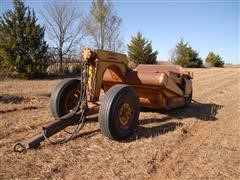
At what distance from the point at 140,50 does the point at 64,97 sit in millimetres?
24143

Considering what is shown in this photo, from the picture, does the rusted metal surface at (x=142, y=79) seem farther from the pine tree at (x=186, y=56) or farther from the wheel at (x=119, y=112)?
the pine tree at (x=186, y=56)

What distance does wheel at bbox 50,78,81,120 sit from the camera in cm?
591

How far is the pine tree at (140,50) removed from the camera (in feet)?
97.5

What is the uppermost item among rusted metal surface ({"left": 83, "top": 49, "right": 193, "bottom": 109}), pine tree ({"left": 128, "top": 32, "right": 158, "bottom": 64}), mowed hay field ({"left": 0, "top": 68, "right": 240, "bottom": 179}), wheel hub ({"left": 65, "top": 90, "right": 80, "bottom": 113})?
pine tree ({"left": 128, "top": 32, "right": 158, "bottom": 64})

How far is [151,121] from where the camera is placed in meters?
6.87

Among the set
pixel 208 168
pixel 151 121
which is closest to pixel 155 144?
pixel 208 168

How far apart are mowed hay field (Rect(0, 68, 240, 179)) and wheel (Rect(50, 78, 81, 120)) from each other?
53cm

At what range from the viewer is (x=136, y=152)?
4793 millimetres

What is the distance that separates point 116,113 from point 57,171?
152 cm

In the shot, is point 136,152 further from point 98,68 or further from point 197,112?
point 197,112

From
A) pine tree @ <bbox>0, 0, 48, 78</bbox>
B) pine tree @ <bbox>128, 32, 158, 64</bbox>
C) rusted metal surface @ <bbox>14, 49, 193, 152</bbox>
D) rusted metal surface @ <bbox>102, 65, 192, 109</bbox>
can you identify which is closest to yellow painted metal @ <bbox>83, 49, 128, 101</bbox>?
rusted metal surface @ <bbox>14, 49, 193, 152</bbox>

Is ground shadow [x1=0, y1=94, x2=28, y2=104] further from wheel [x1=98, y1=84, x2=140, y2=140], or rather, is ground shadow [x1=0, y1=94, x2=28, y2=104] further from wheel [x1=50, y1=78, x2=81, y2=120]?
wheel [x1=98, y1=84, x2=140, y2=140]

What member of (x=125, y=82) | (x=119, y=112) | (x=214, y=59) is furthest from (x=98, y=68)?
(x=214, y=59)

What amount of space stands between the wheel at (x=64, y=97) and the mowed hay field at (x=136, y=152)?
1.72 feet
